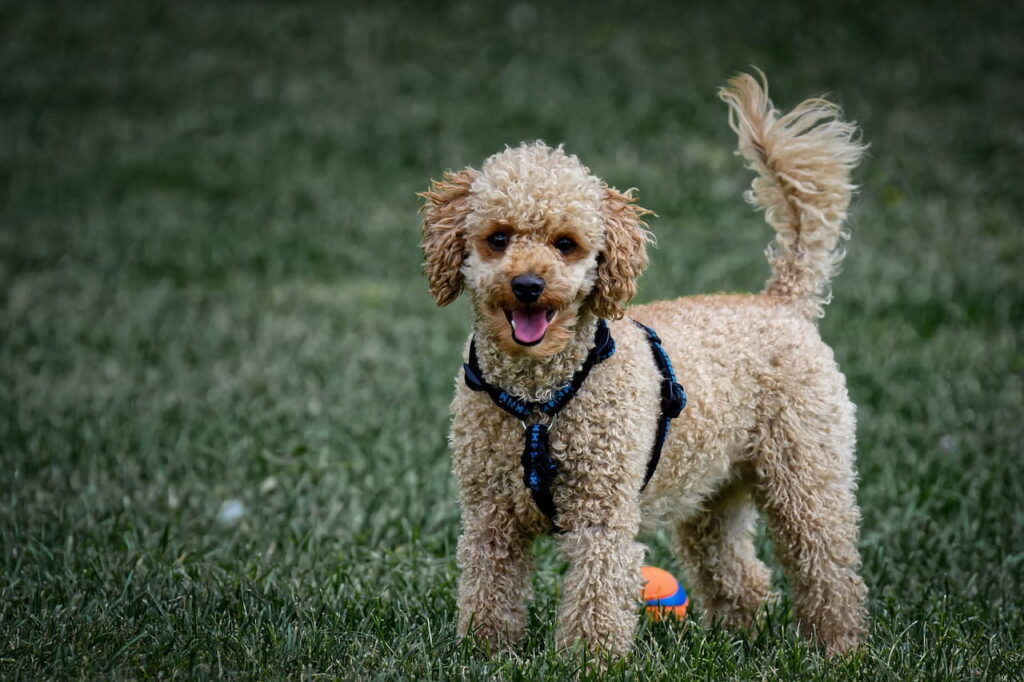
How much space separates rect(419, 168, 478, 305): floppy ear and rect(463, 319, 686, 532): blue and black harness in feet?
0.76

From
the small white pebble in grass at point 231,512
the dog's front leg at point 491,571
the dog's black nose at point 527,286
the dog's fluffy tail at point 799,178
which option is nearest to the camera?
the dog's black nose at point 527,286

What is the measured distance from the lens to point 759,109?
413cm

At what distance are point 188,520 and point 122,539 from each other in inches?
16.6

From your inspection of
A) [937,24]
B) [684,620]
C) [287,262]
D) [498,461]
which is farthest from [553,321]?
[937,24]

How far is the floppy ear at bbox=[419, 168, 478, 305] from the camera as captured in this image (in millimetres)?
3383

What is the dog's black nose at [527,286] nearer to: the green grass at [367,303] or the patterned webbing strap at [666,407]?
the patterned webbing strap at [666,407]

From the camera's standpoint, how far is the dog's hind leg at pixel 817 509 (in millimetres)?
3902

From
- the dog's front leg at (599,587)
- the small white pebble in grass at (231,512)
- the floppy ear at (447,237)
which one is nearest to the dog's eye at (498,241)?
the floppy ear at (447,237)

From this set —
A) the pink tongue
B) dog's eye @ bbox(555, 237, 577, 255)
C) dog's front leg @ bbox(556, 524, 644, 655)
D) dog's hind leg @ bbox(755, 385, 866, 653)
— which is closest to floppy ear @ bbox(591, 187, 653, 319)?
dog's eye @ bbox(555, 237, 577, 255)

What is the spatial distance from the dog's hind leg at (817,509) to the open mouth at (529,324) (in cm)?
108

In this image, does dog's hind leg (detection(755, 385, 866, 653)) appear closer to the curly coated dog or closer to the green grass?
the curly coated dog

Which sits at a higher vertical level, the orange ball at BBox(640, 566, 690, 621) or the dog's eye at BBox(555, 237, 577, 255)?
the dog's eye at BBox(555, 237, 577, 255)

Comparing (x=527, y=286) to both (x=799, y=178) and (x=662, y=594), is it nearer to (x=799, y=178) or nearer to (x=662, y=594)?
A: (x=799, y=178)

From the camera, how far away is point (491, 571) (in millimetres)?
3508
